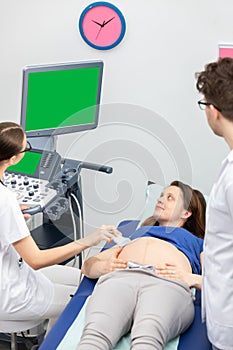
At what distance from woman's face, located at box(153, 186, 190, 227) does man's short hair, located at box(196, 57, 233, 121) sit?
96 cm

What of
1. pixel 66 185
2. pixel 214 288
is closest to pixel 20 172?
pixel 66 185

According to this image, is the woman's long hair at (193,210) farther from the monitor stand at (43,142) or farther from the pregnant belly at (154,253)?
the monitor stand at (43,142)

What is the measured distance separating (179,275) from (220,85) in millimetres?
776

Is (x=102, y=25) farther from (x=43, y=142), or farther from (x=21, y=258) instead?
(x=21, y=258)

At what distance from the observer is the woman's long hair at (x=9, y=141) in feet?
6.08

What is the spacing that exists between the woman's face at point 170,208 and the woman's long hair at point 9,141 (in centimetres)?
81

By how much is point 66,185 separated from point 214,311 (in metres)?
0.92

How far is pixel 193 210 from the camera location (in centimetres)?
251

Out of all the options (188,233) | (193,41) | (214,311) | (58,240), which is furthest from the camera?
(193,41)

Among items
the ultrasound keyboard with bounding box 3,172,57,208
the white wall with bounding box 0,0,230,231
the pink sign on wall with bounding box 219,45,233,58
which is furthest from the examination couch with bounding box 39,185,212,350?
the pink sign on wall with bounding box 219,45,233,58

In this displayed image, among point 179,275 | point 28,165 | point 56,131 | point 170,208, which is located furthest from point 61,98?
point 179,275

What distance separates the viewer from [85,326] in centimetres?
175

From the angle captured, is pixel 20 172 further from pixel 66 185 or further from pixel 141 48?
pixel 141 48

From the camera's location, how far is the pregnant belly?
7.13ft
